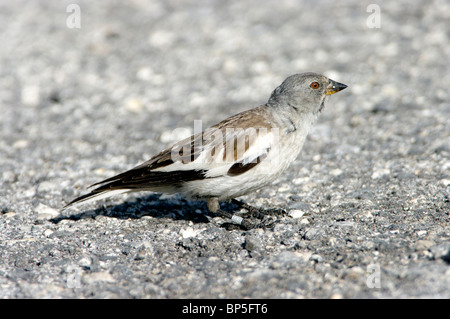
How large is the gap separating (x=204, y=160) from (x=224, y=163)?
0.53ft

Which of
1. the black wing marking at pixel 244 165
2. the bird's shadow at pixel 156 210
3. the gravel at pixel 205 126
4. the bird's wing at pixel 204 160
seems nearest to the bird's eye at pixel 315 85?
the bird's wing at pixel 204 160

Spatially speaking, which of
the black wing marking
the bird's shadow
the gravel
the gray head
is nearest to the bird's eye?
the gray head

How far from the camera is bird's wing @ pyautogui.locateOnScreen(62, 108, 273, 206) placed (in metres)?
4.31

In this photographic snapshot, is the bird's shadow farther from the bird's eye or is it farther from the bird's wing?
the bird's eye

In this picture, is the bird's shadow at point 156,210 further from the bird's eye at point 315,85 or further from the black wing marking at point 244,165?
the bird's eye at point 315,85

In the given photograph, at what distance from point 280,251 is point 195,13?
22.5 ft

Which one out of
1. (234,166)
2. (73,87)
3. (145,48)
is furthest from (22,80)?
(234,166)

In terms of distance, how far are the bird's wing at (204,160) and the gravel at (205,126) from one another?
1.24ft

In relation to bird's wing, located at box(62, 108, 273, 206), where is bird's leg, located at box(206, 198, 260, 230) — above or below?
below

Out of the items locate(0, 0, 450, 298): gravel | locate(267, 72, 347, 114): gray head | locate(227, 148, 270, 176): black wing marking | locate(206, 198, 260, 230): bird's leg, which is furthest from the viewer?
locate(267, 72, 347, 114): gray head

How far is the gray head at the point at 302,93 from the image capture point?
470 cm
